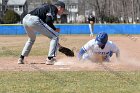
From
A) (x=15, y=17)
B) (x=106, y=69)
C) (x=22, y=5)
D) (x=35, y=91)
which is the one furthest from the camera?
(x=22, y=5)

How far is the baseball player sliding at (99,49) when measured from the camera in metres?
9.58

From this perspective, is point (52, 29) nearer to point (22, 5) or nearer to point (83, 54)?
point (83, 54)

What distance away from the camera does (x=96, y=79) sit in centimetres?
710

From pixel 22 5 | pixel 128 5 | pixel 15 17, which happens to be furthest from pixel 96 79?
pixel 22 5

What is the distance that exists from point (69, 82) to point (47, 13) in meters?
3.12

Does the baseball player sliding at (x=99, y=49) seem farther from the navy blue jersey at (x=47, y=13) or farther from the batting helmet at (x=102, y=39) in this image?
the navy blue jersey at (x=47, y=13)

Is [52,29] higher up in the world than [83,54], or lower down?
higher up

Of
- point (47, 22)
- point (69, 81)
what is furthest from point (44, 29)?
point (69, 81)

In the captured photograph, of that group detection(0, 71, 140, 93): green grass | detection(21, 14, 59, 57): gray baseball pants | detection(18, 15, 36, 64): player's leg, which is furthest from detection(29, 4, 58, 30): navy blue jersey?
detection(0, 71, 140, 93): green grass

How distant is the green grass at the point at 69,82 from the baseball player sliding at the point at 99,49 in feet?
5.67

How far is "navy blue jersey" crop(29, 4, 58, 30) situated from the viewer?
31.4ft

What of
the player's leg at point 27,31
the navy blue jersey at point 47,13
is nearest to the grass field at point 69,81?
the navy blue jersey at point 47,13

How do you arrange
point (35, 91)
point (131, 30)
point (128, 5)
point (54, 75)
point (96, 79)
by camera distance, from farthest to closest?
point (128, 5) < point (131, 30) < point (54, 75) < point (96, 79) < point (35, 91)

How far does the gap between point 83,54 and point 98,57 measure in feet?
1.29
